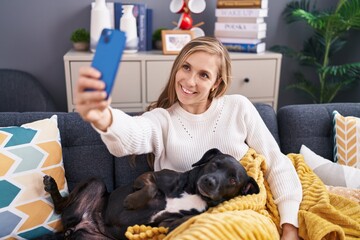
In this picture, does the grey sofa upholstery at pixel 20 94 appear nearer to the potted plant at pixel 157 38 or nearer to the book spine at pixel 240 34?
the potted plant at pixel 157 38

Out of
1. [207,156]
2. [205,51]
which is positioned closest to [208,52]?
[205,51]

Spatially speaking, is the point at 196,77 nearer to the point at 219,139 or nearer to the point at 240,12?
the point at 219,139

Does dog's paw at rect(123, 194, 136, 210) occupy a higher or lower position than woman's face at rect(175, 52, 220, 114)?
lower

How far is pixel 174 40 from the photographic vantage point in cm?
269

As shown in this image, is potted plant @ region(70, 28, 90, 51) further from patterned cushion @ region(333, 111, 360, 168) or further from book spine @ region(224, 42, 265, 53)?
patterned cushion @ region(333, 111, 360, 168)

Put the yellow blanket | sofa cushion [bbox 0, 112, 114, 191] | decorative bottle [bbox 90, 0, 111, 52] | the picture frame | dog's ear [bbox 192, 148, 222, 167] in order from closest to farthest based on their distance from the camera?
the yellow blanket → dog's ear [bbox 192, 148, 222, 167] → sofa cushion [bbox 0, 112, 114, 191] → decorative bottle [bbox 90, 0, 111, 52] → the picture frame

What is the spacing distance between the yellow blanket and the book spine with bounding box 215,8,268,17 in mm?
1463

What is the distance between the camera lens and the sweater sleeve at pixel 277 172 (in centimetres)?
137

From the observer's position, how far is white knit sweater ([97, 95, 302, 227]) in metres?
1.41

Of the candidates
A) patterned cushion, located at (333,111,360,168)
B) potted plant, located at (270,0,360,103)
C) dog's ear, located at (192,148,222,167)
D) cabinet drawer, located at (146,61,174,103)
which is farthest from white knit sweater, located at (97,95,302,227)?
potted plant, located at (270,0,360,103)

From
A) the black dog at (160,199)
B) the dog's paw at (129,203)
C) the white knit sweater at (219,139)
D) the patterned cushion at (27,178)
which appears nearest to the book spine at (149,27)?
the white knit sweater at (219,139)

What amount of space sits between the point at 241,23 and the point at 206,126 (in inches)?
60.8

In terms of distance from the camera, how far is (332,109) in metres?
1.94

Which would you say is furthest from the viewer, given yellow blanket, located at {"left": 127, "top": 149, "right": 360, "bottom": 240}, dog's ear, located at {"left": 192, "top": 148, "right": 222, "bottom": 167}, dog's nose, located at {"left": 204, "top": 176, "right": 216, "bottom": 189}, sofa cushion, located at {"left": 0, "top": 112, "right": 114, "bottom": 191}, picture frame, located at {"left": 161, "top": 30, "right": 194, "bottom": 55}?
picture frame, located at {"left": 161, "top": 30, "right": 194, "bottom": 55}
